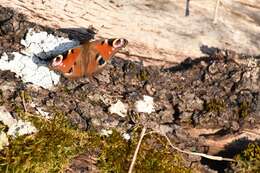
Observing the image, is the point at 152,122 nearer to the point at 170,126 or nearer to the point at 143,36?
the point at 170,126

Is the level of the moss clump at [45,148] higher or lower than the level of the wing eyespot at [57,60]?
lower

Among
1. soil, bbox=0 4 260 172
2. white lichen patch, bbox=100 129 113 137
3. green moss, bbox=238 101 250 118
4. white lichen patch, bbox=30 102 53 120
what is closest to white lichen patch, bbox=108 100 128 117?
soil, bbox=0 4 260 172

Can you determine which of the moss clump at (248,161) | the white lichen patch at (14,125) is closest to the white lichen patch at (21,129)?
the white lichen patch at (14,125)

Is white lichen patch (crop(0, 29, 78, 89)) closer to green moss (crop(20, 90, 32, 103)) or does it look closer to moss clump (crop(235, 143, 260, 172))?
green moss (crop(20, 90, 32, 103))

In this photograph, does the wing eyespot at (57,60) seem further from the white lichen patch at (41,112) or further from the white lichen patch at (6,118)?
the white lichen patch at (6,118)

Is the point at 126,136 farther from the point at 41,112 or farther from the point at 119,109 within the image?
the point at 41,112

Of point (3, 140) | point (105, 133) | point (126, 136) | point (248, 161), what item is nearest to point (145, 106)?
point (126, 136)
